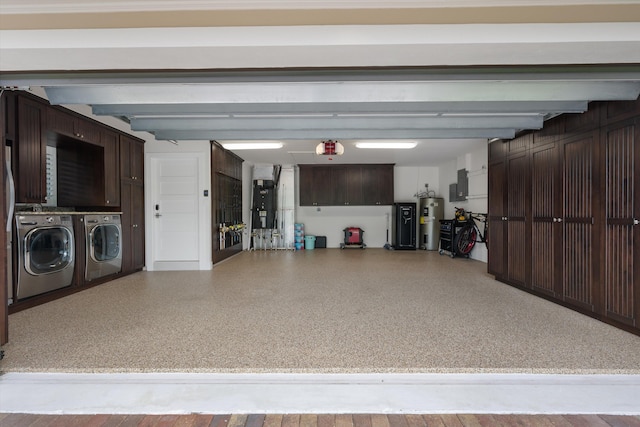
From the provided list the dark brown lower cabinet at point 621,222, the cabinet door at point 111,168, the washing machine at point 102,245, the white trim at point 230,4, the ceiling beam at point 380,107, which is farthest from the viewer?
the cabinet door at point 111,168

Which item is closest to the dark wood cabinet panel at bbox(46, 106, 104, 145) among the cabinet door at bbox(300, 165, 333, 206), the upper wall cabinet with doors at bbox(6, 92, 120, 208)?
the upper wall cabinet with doors at bbox(6, 92, 120, 208)

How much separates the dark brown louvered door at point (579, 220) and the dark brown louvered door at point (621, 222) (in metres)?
0.13

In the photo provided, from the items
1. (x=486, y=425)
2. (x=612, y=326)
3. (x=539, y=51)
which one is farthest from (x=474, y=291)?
(x=539, y=51)

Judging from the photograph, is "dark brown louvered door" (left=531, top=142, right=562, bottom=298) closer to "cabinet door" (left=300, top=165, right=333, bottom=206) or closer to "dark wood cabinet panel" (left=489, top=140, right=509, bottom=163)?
"dark wood cabinet panel" (left=489, top=140, right=509, bottom=163)

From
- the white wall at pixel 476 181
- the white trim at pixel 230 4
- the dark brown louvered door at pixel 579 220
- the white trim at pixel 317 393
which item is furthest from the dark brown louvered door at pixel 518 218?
the white trim at pixel 230 4

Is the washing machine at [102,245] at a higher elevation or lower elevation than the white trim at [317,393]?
higher

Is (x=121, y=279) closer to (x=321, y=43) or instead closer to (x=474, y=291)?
(x=321, y=43)

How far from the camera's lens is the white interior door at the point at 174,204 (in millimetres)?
5516

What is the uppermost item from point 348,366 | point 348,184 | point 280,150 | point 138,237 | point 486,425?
point 280,150

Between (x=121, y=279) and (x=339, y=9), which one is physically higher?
(x=339, y=9)

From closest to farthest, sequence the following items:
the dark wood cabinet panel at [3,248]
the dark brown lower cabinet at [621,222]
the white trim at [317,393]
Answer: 1. the white trim at [317,393]
2. the dark wood cabinet panel at [3,248]
3. the dark brown lower cabinet at [621,222]

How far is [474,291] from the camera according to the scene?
3914 mm

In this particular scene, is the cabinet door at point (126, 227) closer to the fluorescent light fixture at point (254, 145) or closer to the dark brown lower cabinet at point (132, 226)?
the dark brown lower cabinet at point (132, 226)

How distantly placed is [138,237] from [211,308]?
2.85 metres
